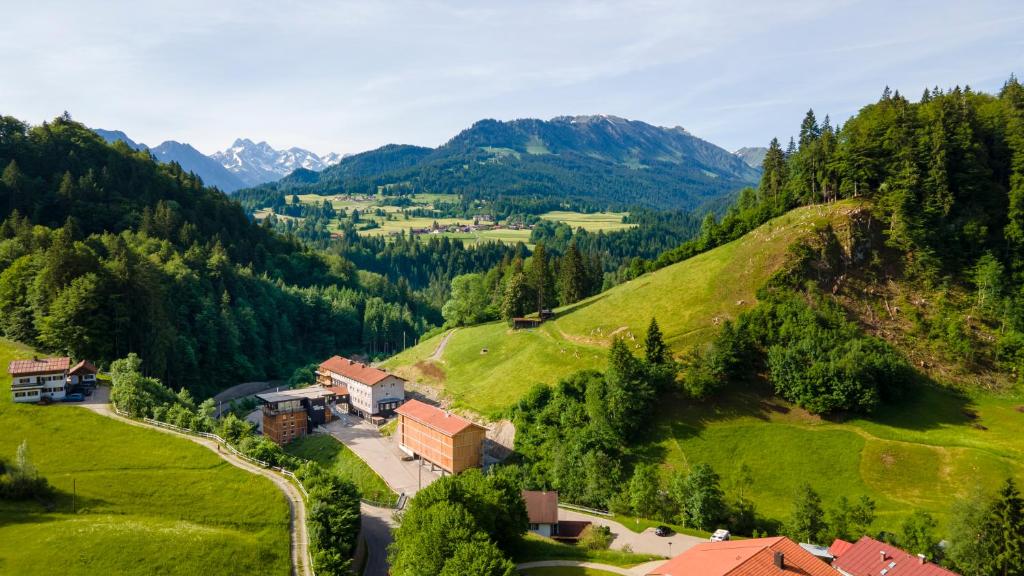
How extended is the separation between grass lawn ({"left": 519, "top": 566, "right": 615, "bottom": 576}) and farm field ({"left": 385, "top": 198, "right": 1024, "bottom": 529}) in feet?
78.1

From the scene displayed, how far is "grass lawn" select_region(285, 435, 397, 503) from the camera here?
73812 mm

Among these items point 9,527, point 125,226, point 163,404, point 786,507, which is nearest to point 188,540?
point 9,527

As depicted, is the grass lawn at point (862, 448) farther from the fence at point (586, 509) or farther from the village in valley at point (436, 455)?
the village in valley at point (436, 455)

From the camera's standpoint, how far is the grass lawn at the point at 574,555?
51584 mm

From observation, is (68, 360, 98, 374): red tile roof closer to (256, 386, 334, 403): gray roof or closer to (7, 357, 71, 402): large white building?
(7, 357, 71, 402): large white building

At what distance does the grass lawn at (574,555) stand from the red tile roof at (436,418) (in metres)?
24.0

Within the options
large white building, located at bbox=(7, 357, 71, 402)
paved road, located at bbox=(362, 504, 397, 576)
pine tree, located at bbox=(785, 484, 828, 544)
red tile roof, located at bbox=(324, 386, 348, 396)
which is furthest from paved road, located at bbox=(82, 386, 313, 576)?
pine tree, located at bbox=(785, 484, 828, 544)

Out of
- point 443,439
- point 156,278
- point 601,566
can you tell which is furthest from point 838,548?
point 156,278

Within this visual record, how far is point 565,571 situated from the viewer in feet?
164

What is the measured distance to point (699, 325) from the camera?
87.9 meters

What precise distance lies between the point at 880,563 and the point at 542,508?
29027 mm

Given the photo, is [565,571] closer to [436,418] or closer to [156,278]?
[436,418]

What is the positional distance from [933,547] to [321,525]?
53.2m

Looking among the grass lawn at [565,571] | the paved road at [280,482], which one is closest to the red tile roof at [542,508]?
the grass lawn at [565,571]
